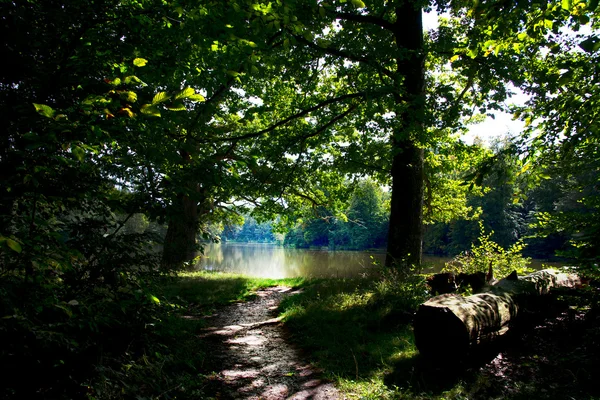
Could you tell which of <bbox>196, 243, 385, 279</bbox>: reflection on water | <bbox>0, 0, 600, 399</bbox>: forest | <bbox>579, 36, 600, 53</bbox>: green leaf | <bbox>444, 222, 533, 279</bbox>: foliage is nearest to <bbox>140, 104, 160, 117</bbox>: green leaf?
<bbox>0, 0, 600, 399</bbox>: forest

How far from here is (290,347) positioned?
5.52m

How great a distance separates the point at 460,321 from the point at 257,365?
281 centimetres

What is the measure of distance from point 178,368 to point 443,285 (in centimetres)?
489

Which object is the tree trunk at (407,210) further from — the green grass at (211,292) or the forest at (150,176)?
the green grass at (211,292)

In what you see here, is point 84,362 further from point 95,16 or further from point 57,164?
point 95,16

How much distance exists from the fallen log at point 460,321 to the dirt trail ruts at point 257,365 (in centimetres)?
138

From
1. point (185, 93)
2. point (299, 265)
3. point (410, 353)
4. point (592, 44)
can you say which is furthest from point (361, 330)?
point (299, 265)

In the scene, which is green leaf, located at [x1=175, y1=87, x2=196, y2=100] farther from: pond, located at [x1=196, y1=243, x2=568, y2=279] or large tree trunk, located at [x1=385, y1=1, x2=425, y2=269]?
large tree trunk, located at [x1=385, y1=1, x2=425, y2=269]

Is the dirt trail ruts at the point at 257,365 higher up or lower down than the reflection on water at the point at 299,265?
higher up

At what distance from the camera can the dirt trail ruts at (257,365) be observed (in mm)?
3855

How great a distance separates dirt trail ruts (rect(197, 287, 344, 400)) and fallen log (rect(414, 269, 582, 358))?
54.5 inches

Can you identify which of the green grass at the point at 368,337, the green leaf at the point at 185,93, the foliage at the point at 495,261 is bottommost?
the green grass at the point at 368,337

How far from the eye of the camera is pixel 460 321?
3.94 m

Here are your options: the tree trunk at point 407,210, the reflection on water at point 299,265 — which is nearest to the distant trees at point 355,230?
the reflection on water at point 299,265
